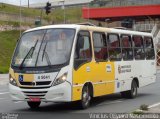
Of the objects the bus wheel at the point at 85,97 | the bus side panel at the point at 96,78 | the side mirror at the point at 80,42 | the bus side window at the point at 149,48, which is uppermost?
the side mirror at the point at 80,42

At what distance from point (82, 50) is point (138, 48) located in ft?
18.5

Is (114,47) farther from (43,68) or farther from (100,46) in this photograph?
(43,68)

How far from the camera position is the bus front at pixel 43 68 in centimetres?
1449

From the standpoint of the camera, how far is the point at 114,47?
714 inches

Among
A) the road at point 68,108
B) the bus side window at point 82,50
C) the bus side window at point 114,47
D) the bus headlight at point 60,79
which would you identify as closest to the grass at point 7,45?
the bus side window at point 114,47

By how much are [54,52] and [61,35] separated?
0.70 m

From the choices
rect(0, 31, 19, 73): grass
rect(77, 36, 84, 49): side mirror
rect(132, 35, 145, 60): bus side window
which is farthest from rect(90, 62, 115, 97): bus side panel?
rect(0, 31, 19, 73): grass

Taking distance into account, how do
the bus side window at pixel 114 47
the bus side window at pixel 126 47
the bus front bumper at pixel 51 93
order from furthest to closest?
the bus side window at pixel 126 47 < the bus side window at pixel 114 47 < the bus front bumper at pixel 51 93

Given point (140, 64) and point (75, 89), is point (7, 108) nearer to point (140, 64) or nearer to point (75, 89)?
point (75, 89)

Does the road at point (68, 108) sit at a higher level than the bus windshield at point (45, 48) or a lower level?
lower

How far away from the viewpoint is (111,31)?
59.5 feet

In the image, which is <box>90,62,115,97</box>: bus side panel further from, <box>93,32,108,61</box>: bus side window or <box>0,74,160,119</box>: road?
<box>0,74,160,119</box>: road

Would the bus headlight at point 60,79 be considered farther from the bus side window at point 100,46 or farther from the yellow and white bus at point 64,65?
the bus side window at point 100,46

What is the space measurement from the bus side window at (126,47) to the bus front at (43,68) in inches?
166
